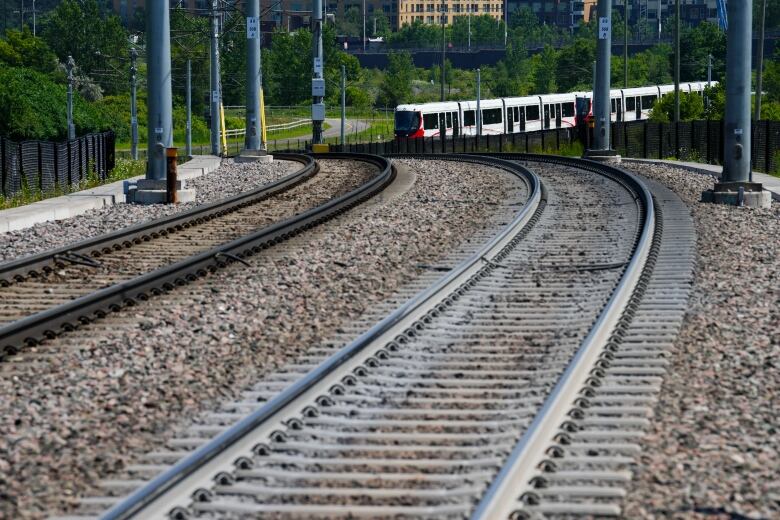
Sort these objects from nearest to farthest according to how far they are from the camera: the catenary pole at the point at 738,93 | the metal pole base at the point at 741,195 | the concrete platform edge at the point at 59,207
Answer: the concrete platform edge at the point at 59,207
the catenary pole at the point at 738,93
the metal pole base at the point at 741,195

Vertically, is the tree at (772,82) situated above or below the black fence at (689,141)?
above

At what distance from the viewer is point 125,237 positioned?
1577 centimetres

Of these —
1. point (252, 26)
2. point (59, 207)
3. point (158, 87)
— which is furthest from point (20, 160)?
point (252, 26)

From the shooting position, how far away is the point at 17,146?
25.8m

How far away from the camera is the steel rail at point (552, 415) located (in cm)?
577

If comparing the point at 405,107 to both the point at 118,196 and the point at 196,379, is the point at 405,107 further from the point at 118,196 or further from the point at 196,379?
the point at 196,379

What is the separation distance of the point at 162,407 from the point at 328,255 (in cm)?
670

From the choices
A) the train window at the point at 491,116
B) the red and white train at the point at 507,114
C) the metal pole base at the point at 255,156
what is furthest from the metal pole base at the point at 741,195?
the train window at the point at 491,116

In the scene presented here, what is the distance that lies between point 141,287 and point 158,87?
1156cm

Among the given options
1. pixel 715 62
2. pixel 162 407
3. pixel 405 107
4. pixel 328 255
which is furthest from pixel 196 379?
pixel 715 62

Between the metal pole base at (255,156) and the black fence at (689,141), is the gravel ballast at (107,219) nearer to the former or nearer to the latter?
the metal pole base at (255,156)

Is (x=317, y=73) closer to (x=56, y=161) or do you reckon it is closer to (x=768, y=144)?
(x=768, y=144)

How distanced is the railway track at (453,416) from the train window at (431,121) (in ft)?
167

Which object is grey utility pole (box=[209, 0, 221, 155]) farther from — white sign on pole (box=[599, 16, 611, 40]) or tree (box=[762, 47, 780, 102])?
tree (box=[762, 47, 780, 102])
